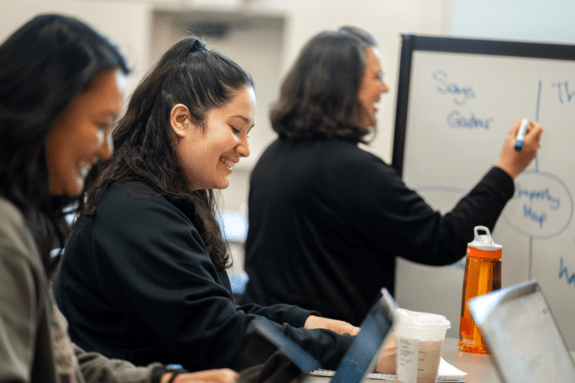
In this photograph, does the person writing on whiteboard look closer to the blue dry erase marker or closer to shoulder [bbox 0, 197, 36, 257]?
the blue dry erase marker

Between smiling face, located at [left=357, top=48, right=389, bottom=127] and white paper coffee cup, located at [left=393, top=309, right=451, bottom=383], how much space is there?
0.76 meters

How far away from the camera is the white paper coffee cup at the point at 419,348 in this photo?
92 centimetres

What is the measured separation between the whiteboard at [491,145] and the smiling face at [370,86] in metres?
0.09

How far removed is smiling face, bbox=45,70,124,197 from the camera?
2.12ft

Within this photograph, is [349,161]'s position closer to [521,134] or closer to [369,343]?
[521,134]

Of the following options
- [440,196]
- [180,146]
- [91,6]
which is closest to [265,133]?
[91,6]

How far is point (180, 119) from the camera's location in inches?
41.6

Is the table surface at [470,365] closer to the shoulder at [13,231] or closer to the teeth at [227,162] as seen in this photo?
the teeth at [227,162]

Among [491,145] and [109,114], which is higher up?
[109,114]

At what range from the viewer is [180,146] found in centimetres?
106

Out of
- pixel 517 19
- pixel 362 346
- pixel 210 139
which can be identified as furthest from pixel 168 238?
pixel 517 19

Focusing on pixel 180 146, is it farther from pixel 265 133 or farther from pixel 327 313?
pixel 265 133

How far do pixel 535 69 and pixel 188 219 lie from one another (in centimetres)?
111

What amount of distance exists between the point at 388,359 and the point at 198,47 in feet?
2.38
